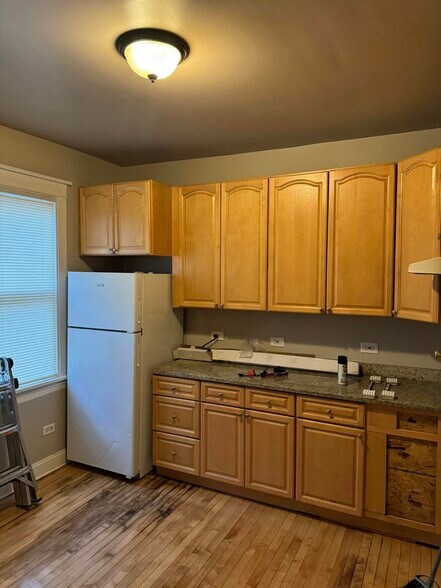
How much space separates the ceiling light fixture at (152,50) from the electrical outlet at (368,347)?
2292mm

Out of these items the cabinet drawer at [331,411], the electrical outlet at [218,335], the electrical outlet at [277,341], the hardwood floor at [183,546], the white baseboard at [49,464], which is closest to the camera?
the hardwood floor at [183,546]

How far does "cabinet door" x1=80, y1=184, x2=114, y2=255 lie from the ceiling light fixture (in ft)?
5.43

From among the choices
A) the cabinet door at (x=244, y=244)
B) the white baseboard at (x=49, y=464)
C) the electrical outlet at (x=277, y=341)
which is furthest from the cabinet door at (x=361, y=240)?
the white baseboard at (x=49, y=464)

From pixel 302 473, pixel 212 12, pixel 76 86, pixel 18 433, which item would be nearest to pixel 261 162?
pixel 76 86

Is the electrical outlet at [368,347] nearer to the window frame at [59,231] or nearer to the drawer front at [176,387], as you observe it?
the drawer front at [176,387]

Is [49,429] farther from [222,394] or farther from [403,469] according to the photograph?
[403,469]

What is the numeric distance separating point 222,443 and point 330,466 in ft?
2.59

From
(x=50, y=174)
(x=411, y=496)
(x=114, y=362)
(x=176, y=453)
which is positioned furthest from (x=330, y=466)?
(x=50, y=174)

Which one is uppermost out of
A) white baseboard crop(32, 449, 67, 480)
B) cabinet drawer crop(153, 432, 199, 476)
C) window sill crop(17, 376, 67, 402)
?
window sill crop(17, 376, 67, 402)

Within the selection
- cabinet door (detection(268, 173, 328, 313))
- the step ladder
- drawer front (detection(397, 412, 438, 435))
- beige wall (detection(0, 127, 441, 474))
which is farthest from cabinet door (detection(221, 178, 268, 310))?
the step ladder

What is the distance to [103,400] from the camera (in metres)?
3.28

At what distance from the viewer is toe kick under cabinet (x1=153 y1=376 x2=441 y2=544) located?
2.48 meters

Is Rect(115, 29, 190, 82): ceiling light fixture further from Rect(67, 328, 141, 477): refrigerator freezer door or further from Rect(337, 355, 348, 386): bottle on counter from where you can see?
Rect(337, 355, 348, 386): bottle on counter

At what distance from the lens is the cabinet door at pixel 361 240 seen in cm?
276
